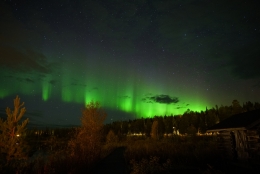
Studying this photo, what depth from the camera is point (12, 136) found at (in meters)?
14.3

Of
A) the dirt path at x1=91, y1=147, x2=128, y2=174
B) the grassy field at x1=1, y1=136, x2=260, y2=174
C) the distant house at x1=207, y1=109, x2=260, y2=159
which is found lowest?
the dirt path at x1=91, y1=147, x2=128, y2=174

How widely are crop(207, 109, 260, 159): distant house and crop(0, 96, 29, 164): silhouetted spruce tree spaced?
18794 mm

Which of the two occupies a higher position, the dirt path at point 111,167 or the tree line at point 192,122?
the tree line at point 192,122

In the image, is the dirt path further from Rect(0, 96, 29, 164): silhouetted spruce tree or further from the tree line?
the tree line

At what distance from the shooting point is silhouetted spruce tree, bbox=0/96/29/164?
13897 millimetres

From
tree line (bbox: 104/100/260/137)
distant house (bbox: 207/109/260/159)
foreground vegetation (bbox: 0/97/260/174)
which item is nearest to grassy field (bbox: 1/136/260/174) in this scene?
foreground vegetation (bbox: 0/97/260/174)

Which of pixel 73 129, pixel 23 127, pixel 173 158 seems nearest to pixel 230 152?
pixel 173 158

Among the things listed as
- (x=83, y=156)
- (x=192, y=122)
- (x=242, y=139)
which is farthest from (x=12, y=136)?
(x=192, y=122)

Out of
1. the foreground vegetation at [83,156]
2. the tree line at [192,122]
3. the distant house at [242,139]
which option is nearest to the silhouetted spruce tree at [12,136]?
the foreground vegetation at [83,156]

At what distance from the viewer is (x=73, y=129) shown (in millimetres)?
18969

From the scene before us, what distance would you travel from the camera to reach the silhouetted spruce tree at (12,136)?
45.6ft

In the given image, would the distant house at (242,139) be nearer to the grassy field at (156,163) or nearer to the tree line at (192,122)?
the grassy field at (156,163)

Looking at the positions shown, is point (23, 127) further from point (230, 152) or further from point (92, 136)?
point (230, 152)

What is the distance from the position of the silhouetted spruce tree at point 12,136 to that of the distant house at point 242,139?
1879cm
